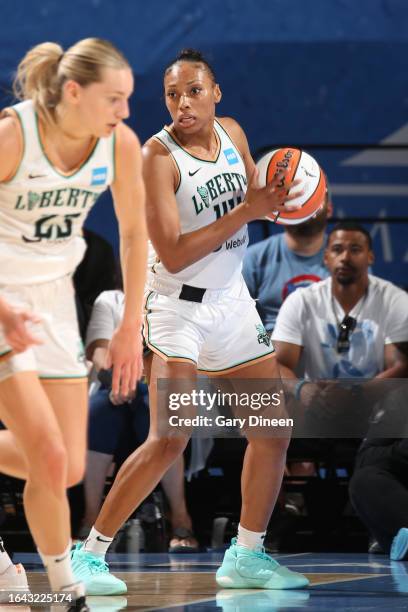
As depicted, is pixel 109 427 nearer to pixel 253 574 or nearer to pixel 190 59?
pixel 253 574

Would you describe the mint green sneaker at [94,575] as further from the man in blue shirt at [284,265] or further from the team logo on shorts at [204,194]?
the man in blue shirt at [284,265]

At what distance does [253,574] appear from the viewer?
4445mm

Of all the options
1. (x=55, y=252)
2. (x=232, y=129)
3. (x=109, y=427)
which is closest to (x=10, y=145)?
(x=55, y=252)

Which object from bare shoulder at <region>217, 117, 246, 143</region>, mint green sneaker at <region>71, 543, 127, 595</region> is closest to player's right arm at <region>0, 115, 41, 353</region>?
mint green sneaker at <region>71, 543, 127, 595</region>

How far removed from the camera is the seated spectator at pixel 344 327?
6.18 meters

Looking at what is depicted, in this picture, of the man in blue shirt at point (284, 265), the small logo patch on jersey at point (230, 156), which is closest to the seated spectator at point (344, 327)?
the man in blue shirt at point (284, 265)

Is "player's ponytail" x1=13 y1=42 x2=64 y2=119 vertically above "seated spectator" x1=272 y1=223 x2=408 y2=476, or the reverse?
"player's ponytail" x1=13 y1=42 x2=64 y2=119

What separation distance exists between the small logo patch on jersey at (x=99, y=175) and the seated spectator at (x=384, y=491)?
8.98ft

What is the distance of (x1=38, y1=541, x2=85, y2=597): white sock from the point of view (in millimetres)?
3350

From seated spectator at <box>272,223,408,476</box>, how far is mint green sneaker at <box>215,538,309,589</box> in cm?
175

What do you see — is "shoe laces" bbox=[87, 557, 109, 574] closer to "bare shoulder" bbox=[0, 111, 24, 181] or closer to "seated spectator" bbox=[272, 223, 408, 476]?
"bare shoulder" bbox=[0, 111, 24, 181]

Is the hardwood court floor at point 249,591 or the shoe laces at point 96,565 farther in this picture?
the shoe laces at point 96,565

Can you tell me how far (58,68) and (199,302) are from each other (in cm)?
135

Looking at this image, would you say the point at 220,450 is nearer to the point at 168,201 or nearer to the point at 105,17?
the point at 168,201
